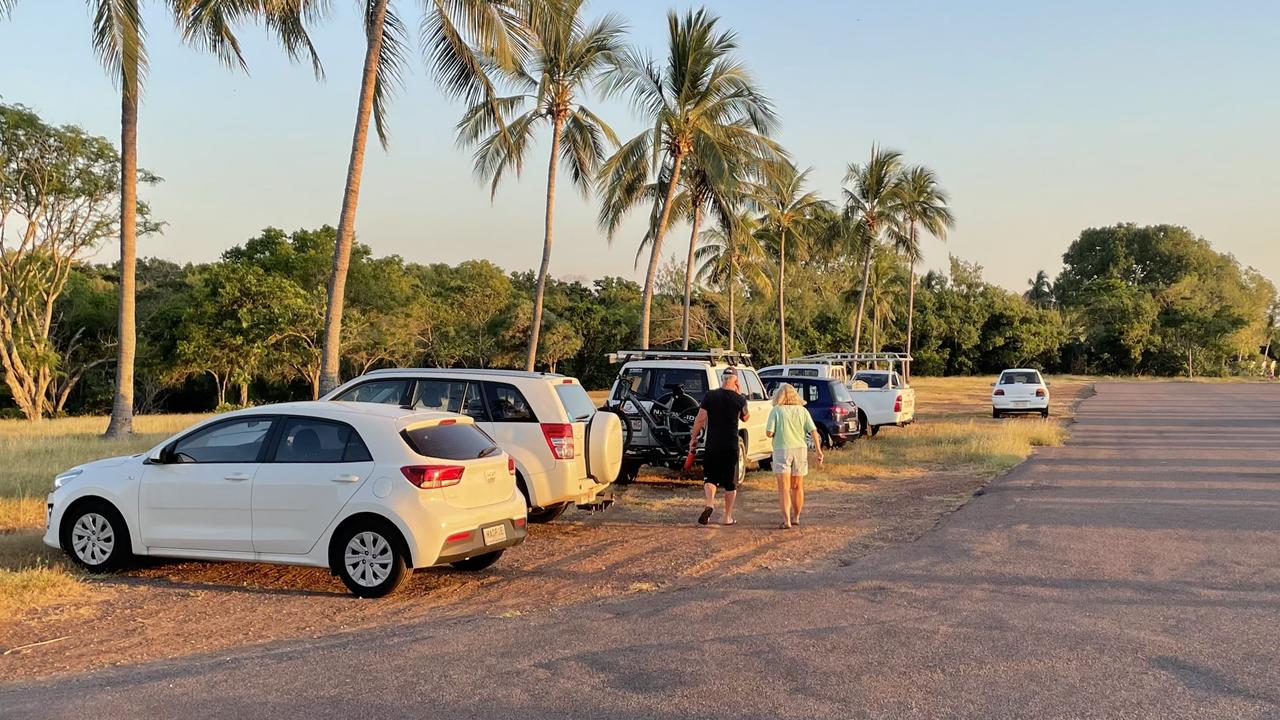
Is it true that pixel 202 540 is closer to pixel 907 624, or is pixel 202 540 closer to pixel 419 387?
pixel 419 387

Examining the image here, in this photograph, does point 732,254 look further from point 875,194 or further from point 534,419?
point 534,419

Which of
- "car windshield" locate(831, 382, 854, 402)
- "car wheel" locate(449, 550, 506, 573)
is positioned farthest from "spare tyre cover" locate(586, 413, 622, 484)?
"car windshield" locate(831, 382, 854, 402)

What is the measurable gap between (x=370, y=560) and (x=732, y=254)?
1079 inches

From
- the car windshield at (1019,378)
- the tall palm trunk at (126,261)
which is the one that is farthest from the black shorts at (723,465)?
the car windshield at (1019,378)

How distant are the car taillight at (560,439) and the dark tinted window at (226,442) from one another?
9.26 ft

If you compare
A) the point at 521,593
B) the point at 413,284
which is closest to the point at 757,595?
the point at 521,593

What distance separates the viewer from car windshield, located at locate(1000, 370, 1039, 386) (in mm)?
30094

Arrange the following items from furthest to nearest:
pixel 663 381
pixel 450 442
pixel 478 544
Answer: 1. pixel 663 381
2. pixel 450 442
3. pixel 478 544

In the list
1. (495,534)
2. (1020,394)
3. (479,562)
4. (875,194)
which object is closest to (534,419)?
(479,562)

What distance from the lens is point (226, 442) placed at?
25.7 ft

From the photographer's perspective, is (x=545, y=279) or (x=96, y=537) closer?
(x=96, y=537)

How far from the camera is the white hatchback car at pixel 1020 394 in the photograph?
2959 centimetres

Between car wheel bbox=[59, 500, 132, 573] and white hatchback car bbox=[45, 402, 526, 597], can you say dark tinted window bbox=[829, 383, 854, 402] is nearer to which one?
white hatchback car bbox=[45, 402, 526, 597]

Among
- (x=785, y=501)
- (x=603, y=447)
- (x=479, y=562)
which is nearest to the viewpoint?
(x=479, y=562)
